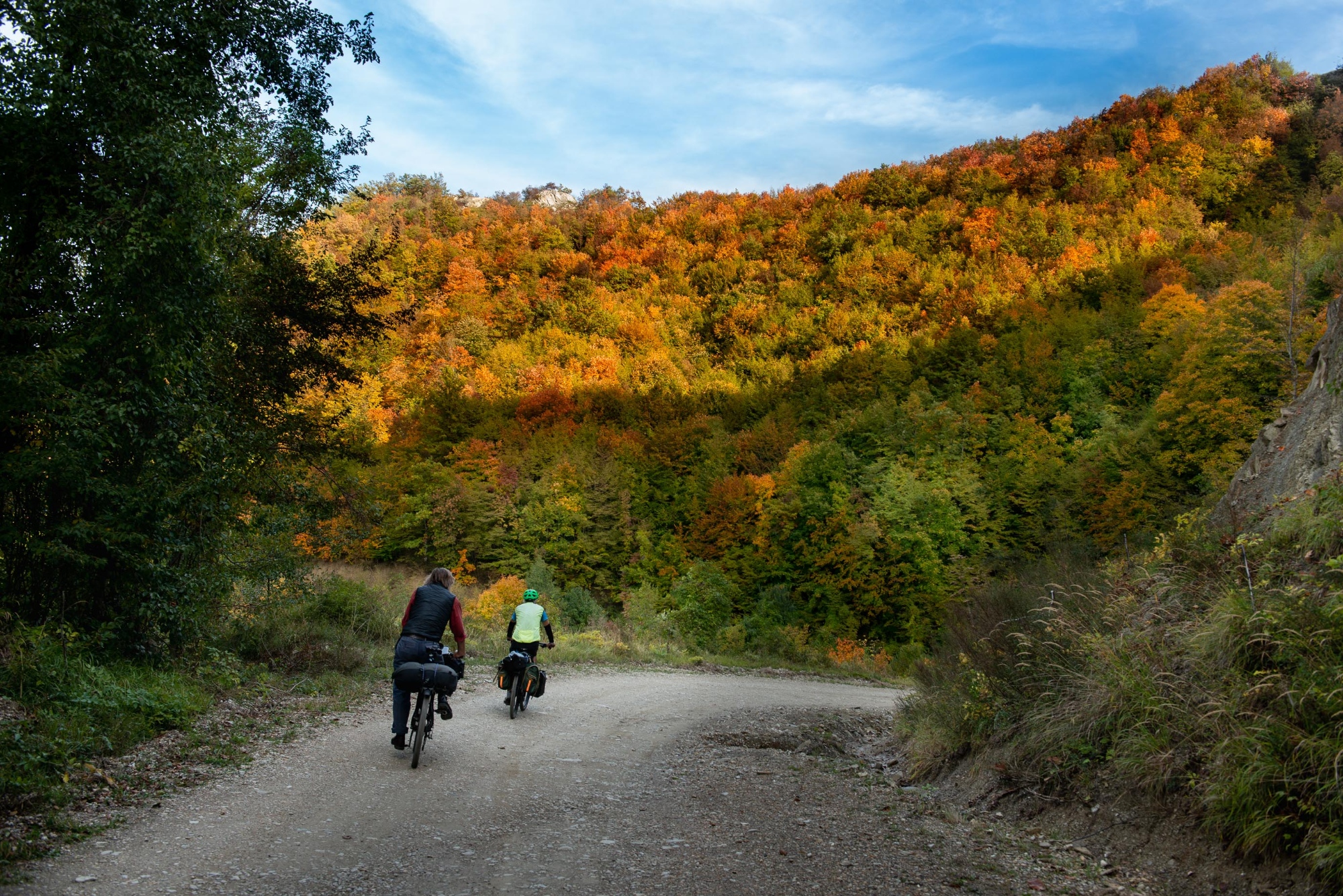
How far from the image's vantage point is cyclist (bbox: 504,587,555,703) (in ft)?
34.9

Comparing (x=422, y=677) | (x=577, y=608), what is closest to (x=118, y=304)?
(x=422, y=677)

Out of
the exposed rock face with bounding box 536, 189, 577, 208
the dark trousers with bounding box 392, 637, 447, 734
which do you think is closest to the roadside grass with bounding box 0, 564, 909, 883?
the dark trousers with bounding box 392, 637, 447, 734

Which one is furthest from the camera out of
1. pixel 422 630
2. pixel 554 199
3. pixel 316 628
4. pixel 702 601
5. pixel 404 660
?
pixel 554 199

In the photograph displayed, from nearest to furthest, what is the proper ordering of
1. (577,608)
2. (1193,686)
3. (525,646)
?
(1193,686) → (525,646) → (577,608)

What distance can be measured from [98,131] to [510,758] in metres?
8.23

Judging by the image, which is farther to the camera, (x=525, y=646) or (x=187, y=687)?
(x=525, y=646)

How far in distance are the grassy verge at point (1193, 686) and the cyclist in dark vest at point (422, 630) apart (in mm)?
5073

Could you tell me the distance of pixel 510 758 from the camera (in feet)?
25.7

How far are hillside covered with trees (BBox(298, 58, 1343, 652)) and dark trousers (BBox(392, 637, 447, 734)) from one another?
7283 mm

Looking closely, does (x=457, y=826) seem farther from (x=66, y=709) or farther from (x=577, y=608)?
(x=577, y=608)

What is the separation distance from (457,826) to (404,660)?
217cm

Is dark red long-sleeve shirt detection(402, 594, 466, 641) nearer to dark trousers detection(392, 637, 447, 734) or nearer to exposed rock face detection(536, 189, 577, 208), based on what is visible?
dark trousers detection(392, 637, 447, 734)

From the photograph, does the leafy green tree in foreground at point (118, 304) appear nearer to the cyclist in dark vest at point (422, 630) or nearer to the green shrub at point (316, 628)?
the green shrub at point (316, 628)

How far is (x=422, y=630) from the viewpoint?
24.5 ft
